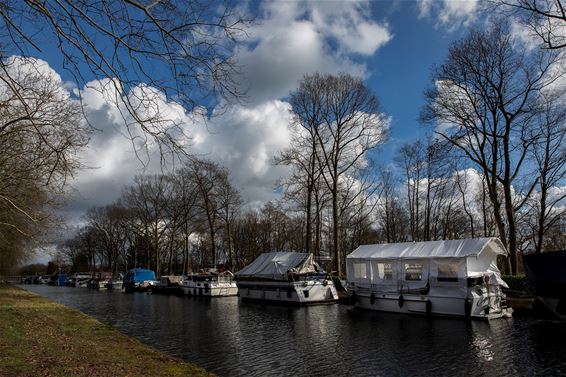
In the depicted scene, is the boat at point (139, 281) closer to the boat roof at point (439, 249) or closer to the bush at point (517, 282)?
the boat roof at point (439, 249)

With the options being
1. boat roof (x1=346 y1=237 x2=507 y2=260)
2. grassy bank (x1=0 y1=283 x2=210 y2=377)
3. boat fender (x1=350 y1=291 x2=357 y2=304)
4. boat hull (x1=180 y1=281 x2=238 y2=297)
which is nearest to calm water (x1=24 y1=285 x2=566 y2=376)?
grassy bank (x1=0 y1=283 x2=210 y2=377)

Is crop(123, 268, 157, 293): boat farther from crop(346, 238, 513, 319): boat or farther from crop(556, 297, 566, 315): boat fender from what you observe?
Answer: crop(556, 297, 566, 315): boat fender

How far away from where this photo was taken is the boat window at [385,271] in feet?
99.1

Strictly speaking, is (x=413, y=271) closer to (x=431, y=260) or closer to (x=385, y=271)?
(x=431, y=260)

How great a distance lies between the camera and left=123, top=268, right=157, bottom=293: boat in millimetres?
Answer: 64812

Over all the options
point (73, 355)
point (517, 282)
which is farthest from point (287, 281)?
point (73, 355)

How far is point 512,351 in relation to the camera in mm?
16125

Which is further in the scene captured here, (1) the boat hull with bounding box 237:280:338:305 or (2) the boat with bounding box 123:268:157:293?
(2) the boat with bounding box 123:268:157:293

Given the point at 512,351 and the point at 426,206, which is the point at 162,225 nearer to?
the point at 426,206

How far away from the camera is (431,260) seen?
89.2 feet

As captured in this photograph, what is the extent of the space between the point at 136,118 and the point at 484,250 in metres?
24.7

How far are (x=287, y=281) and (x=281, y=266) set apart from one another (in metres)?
2.25

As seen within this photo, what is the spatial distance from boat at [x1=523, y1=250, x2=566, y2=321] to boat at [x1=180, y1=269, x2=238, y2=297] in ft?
105

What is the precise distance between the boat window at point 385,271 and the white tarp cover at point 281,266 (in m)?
8.17
